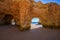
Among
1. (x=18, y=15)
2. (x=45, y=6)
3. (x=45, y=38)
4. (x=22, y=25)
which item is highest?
(x=45, y=6)

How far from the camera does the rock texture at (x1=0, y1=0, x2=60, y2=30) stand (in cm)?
336

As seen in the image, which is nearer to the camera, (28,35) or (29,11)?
(28,35)

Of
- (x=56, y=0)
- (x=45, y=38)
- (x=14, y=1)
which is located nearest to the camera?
(x=45, y=38)

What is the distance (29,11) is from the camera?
3.49 meters

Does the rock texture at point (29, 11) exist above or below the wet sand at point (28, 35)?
above

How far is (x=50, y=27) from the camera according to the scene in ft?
12.4

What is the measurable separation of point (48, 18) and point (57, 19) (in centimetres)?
30

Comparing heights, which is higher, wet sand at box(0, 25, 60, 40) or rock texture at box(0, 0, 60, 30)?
rock texture at box(0, 0, 60, 30)

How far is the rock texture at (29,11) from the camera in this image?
3359 mm

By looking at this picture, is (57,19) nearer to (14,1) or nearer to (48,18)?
(48,18)

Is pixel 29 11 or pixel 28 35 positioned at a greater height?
pixel 29 11

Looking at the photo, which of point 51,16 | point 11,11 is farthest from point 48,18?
point 11,11

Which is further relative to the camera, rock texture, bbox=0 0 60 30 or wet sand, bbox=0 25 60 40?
rock texture, bbox=0 0 60 30

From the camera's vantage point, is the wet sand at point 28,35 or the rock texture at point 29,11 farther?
the rock texture at point 29,11
